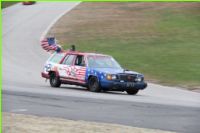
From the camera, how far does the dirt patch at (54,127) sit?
34.1 feet

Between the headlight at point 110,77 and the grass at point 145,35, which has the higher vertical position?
the grass at point 145,35

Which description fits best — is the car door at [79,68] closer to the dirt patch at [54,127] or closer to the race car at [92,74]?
the race car at [92,74]

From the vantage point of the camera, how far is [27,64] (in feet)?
117

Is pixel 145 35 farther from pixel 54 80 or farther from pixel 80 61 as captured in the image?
pixel 80 61

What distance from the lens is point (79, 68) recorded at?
22.5 meters

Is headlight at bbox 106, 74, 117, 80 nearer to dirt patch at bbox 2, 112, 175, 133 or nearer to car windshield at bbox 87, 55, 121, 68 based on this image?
car windshield at bbox 87, 55, 121, 68

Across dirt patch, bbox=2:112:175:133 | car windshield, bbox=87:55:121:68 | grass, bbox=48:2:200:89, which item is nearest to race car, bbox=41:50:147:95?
car windshield, bbox=87:55:121:68

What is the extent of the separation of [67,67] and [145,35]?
24858mm

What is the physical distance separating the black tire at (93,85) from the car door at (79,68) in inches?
15.9

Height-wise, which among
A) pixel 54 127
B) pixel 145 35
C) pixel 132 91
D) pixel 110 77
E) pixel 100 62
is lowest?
pixel 132 91

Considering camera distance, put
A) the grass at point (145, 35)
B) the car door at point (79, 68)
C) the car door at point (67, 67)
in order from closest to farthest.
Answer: the car door at point (79, 68) < the car door at point (67, 67) < the grass at point (145, 35)

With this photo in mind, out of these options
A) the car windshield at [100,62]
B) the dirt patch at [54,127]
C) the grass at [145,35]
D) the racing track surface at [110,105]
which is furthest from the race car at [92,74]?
the dirt patch at [54,127]

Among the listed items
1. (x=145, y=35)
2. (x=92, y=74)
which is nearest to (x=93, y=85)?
(x=92, y=74)

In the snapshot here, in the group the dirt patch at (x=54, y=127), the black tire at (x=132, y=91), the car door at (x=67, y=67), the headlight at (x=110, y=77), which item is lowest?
the black tire at (x=132, y=91)
